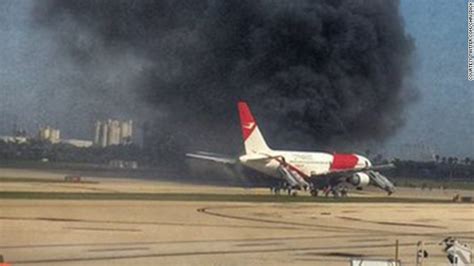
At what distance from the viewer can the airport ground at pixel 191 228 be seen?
32.0ft

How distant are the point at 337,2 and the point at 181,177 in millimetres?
15515

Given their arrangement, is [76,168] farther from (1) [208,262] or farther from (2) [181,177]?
(1) [208,262]

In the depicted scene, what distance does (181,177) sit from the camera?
1053 inches

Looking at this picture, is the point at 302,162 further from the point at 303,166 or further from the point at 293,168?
the point at 293,168

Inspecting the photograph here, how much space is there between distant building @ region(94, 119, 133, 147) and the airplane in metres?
5.37

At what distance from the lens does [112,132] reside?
2161cm

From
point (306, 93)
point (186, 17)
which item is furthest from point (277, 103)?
point (186, 17)

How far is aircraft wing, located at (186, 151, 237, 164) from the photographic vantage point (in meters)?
28.0

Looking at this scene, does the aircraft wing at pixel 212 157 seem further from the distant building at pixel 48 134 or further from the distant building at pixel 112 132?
the distant building at pixel 48 134

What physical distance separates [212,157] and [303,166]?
469 cm

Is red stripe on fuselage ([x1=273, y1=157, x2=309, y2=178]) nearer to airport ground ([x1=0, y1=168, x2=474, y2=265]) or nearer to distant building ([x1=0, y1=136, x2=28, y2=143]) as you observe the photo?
airport ground ([x1=0, y1=168, x2=474, y2=265])

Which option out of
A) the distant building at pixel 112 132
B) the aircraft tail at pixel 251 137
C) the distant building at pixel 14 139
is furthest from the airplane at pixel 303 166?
the distant building at pixel 14 139

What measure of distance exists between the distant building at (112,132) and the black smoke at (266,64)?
1.50 metres

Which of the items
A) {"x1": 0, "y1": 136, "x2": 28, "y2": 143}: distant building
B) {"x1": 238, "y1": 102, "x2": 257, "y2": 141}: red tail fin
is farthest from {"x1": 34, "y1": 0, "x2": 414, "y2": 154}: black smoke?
{"x1": 0, "y1": 136, "x2": 28, "y2": 143}: distant building
